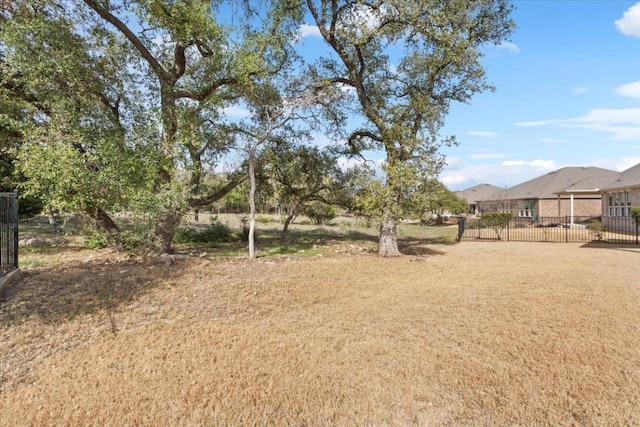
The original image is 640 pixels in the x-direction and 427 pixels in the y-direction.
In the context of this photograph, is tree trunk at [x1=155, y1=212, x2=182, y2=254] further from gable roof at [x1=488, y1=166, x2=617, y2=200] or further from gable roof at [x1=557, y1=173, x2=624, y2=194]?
gable roof at [x1=488, y1=166, x2=617, y2=200]

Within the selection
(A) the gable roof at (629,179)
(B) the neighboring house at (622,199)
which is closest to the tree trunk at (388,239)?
(B) the neighboring house at (622,199)

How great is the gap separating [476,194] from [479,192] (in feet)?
1.58

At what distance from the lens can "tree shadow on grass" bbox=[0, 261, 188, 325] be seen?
528 centimetres

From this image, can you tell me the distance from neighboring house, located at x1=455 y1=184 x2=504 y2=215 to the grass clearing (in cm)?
3787

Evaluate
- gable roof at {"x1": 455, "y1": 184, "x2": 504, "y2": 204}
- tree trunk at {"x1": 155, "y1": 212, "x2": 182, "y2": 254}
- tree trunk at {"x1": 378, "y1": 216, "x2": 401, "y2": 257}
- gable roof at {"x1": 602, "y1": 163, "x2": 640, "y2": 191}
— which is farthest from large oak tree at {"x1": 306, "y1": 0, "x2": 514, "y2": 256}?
gable roof at {"x1": 455, "y1": 184, "x2": 504, "y2": 204}

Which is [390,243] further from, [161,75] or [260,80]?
[161,75]

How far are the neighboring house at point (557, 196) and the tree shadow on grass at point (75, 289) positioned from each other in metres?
27.4

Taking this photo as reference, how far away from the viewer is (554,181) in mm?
30312

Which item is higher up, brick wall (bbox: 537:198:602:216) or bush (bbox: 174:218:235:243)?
brick wall (bbox: 537:198:602:216)

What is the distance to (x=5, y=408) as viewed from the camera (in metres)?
3.00

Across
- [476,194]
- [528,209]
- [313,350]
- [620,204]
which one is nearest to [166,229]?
[313,350]

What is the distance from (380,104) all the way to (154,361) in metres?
10.7

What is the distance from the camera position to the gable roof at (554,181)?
93.9 feet

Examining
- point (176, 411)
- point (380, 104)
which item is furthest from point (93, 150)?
point (380, 104)
